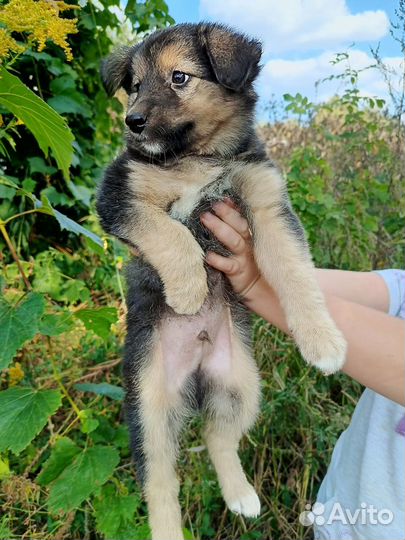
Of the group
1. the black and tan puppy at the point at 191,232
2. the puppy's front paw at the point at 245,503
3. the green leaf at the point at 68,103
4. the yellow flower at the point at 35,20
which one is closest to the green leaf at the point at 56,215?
the black and tan puppy at the point at 191,232

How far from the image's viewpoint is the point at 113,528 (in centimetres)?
181

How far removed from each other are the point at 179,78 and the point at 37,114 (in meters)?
0.94

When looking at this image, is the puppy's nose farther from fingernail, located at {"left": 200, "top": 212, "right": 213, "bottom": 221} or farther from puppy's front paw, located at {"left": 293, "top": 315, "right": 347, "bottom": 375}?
puppy's front paw, located at {"left": 293, "top": 315, "right": 347, "bottom": 375}

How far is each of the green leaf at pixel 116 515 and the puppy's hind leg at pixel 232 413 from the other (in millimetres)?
521

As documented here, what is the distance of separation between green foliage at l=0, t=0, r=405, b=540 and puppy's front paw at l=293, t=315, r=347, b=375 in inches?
27.8

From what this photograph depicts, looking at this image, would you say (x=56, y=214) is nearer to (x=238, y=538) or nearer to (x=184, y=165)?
(x=184, y=165)

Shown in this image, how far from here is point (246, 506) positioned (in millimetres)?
2242

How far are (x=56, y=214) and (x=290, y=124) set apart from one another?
3507 millimetres

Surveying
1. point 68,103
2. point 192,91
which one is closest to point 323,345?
point 192,91

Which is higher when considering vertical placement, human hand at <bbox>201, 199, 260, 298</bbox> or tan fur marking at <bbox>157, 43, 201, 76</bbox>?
tan fur marking at <bbox>157, 43, 201, 76</bbox>

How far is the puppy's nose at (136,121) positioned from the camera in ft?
6.64

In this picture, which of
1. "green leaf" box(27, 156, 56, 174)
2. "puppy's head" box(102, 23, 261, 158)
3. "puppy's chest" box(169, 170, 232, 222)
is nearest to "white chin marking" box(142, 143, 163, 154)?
"puppy's head" box(102, 23, 261, 158)

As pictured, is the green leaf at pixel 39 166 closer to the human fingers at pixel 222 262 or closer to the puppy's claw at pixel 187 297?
the human fingers at pixel 222 262

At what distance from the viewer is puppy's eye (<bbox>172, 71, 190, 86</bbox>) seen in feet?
7.32
